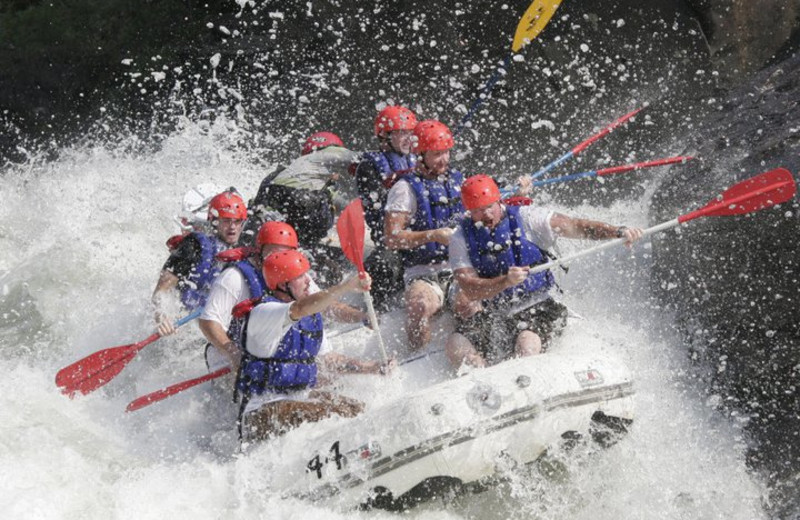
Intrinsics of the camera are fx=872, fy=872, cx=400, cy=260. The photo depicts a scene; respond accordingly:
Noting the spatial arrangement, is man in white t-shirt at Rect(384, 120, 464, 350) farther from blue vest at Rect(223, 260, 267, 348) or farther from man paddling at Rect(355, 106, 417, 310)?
blue vest at Rect(223, 260, 267, 348)

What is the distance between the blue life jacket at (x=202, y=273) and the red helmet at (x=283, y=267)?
138 centimetres

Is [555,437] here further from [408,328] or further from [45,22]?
[45,22]

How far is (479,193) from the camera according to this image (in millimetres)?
4406

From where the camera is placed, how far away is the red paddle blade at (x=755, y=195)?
175 inches

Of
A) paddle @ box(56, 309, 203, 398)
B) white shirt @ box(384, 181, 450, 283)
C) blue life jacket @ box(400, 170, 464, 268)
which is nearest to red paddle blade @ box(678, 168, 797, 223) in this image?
blue life jacket @ box(400, 170, 464, 268)

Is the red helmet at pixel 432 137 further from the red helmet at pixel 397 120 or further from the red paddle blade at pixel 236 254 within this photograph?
the red paddle blade at pixel 236 254

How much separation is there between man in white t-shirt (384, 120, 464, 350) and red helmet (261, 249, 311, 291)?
39.4 inches

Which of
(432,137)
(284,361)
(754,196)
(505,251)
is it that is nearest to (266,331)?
(284,361)

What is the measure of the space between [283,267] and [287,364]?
0.50 metres

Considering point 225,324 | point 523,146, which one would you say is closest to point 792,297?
point 225,324

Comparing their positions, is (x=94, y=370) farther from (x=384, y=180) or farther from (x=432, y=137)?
(x=432, y=137)

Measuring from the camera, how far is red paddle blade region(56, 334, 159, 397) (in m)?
5.29

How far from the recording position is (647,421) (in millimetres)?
4691

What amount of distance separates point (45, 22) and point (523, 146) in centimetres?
637
